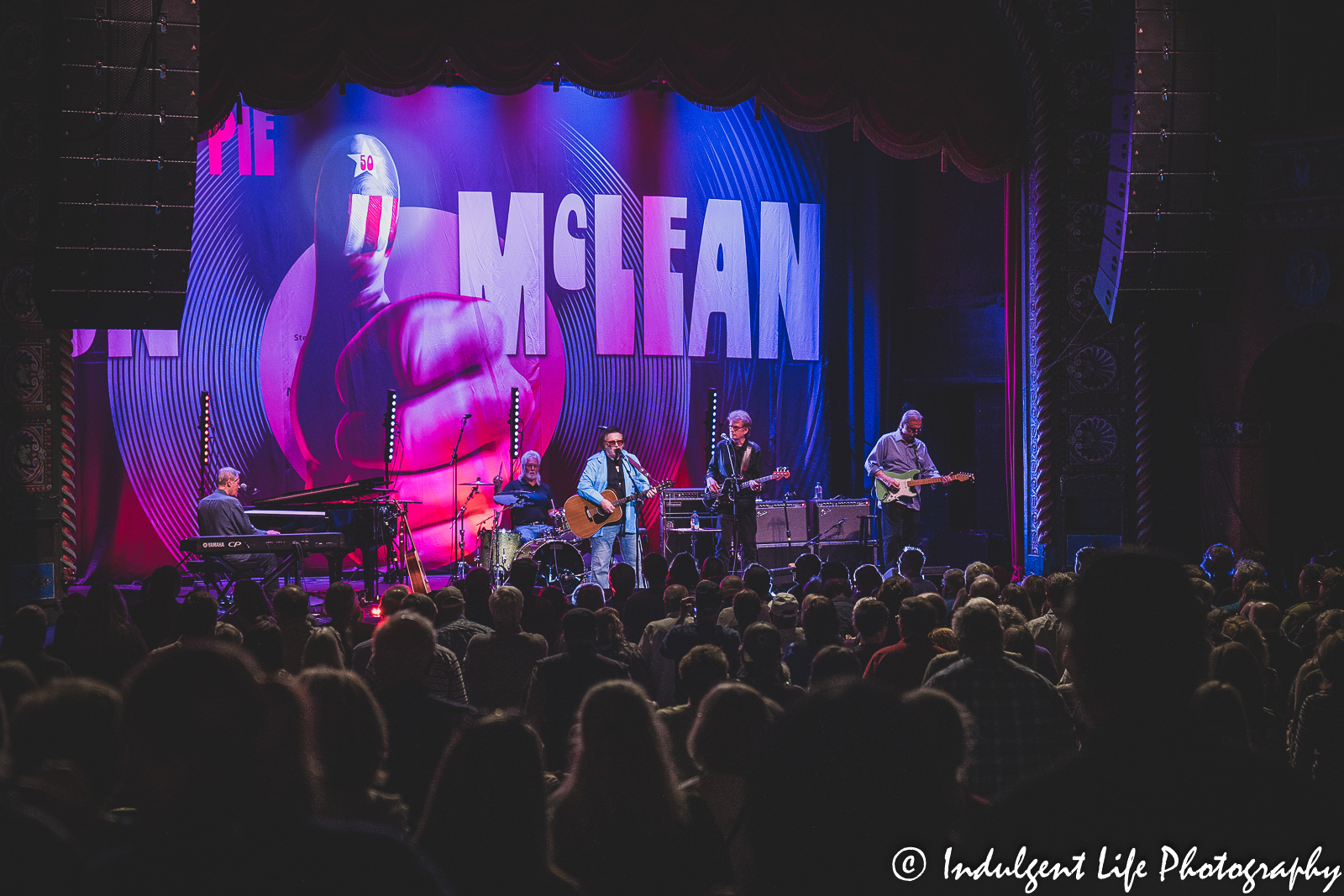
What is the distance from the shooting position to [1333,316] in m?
11.7

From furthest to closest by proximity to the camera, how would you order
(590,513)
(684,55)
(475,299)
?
(475,299), (590,513), (684,55)

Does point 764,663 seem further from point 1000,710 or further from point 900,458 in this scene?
point 900,458

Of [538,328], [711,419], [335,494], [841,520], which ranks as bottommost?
[841,520]

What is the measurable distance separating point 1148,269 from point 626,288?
7370mm

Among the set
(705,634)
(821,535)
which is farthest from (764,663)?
(821,535)

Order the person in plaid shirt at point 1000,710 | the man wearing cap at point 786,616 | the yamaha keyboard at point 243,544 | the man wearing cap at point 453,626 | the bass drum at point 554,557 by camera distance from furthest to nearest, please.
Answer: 1. the bass drum at point 554,557
2. the yamaha keyboard at point 243,544
3. the man wearing cap at point 786,616
4. the man wearing cap at point 453,626
5. the person in plaid shirt at point 1000,710

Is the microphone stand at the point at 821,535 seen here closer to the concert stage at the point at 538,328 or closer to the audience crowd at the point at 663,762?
the concert stage at the point at 538,328

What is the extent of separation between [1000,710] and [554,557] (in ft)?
28.4

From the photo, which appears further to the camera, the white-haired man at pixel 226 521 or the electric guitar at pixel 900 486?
the electric guitar at pixel 900 486

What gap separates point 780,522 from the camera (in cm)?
1380

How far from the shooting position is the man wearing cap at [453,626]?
18.2 feet

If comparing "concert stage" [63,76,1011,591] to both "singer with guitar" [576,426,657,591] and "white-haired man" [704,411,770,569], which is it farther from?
"white-haired man" [704,411,770,569]

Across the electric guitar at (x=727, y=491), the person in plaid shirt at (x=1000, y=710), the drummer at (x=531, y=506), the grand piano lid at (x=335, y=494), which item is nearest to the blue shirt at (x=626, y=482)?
the drummer at (x=531, y=506)

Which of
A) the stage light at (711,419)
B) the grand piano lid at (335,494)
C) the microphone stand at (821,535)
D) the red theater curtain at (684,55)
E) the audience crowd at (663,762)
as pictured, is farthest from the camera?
the stage light at (711,419)
